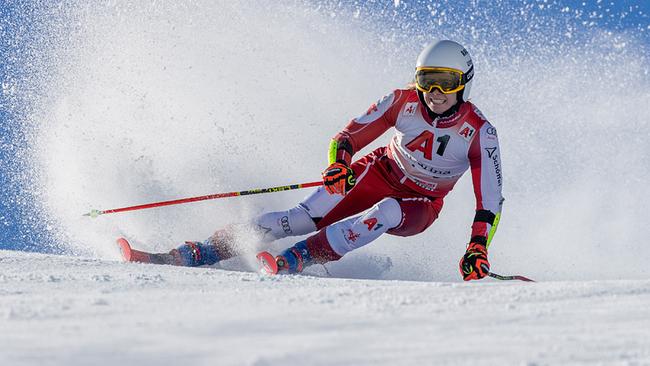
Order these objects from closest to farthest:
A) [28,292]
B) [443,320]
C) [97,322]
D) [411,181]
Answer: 1. [97,322]
2. [443,320]
3. [28,292]
4. [411,181]

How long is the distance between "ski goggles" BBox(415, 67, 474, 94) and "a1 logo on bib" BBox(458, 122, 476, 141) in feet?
0.71

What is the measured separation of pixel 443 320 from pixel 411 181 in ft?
8.76

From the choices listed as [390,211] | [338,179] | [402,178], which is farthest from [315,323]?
[402,178]

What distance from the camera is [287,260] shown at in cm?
433

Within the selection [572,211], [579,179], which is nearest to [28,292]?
[572,211]

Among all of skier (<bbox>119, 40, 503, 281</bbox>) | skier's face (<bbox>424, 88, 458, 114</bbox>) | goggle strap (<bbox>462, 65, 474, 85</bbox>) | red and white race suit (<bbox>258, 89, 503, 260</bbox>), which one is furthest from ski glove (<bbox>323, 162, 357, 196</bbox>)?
goggle strap (<bbox>462, 65, 474, 85</bbox>)

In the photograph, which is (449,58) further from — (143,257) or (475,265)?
(143,257)

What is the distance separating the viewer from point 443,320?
209 centimetres

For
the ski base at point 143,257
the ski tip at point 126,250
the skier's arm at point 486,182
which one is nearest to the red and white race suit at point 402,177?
the skier's arm at point 486,182

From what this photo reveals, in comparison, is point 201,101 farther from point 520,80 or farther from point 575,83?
point 575,83

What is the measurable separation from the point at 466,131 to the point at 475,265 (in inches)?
33.3

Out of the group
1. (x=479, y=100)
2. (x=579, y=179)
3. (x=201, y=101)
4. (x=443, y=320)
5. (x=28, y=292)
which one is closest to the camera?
(x=443, y=320)

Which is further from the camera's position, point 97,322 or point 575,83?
point 575,83

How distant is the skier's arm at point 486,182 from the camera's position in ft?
13.8
